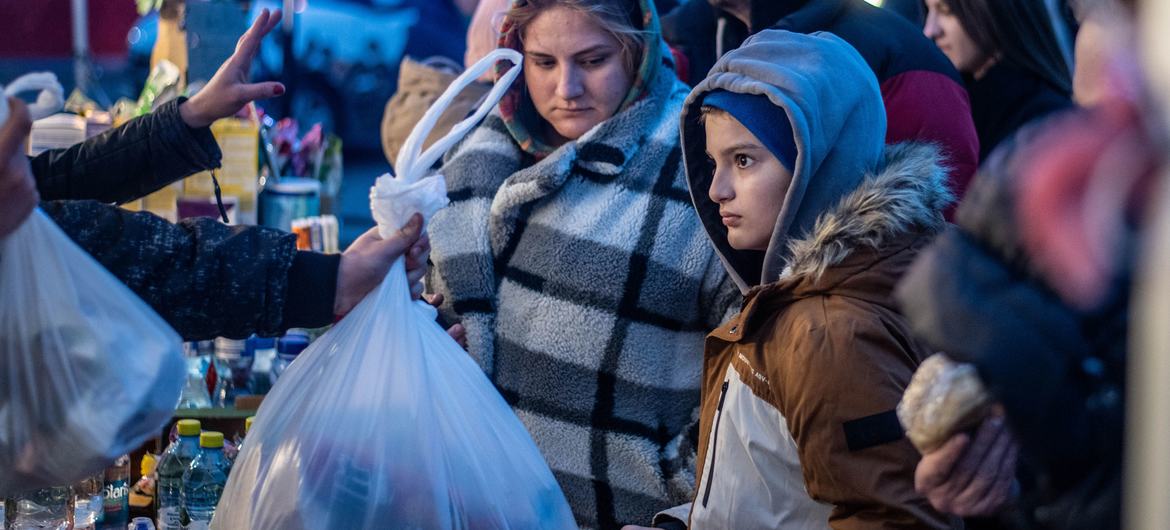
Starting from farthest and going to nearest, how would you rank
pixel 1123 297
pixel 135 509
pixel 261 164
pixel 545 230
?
pixel 261 164
pixel 135 509
pixel 545 230
pixel 1123 297

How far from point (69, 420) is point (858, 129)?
3.92ft

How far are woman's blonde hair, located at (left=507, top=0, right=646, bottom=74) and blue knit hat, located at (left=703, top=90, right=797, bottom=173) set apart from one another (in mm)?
495

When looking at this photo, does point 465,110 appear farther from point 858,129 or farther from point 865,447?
point 865,447

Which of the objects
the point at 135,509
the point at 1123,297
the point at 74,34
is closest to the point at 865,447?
the point at 1123,297

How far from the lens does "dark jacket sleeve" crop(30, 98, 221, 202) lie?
7.04 ft

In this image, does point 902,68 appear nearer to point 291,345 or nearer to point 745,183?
point 745,183

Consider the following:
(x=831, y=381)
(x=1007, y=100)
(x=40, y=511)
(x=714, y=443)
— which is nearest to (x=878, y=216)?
(x=831, y=381)

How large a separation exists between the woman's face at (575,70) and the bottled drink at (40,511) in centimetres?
128

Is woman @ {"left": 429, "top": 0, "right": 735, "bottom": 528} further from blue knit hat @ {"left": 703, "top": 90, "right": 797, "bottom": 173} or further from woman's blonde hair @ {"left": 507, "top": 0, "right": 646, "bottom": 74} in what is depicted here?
blue knit hat @ {"left": 703, "top": 90, "right": 797, "bottom": 173}

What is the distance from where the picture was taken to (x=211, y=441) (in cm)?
244

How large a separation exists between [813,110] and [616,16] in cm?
66

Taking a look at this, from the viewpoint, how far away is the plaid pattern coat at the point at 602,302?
2248 millimetres

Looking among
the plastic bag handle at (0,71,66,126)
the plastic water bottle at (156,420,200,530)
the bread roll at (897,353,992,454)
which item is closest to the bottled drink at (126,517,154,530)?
the plastic water bottle at (156,420,200,530)

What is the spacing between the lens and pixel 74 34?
462 centimetres
